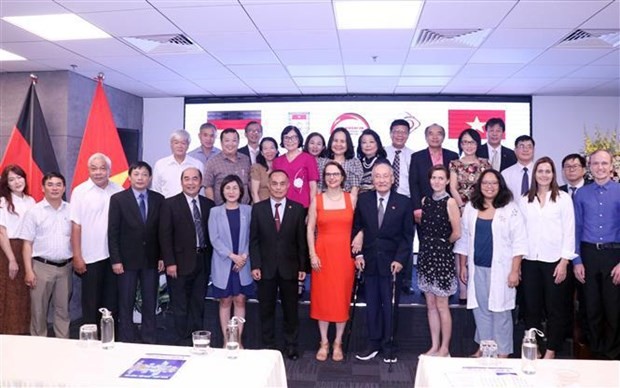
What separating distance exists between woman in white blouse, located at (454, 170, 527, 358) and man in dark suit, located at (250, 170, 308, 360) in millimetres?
1303

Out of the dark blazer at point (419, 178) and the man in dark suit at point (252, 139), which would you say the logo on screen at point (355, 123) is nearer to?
the man in dark suit at point (252, 139)

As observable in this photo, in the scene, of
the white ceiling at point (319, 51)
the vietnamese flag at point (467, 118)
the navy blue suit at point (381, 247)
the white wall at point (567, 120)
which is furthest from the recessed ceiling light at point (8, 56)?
the white wall at point (567, 120)

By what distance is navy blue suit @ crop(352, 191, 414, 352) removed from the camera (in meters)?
4.10

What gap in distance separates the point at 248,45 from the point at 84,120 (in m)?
2.69

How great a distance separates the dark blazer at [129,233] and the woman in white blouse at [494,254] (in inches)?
96.8

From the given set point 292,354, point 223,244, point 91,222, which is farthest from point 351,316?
point 91,222

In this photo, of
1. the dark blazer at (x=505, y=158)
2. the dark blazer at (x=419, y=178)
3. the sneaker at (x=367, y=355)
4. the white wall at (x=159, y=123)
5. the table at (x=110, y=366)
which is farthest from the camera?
the white wall at (x=159, y=123)

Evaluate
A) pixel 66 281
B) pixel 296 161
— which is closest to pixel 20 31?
pixel 66 281

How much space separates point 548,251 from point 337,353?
180cm

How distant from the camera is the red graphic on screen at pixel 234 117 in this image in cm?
822

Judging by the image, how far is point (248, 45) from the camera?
5.27 meters

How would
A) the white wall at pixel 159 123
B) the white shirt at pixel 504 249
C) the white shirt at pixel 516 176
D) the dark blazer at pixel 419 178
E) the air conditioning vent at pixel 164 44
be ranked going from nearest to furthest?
the white shirt at pixel 504 249 → the dark blazer at pixel 419 178 → the white shirt at pixel 516 176 → the air conditioning vent at pixel 164 44 → the white wall at pixel 159 123

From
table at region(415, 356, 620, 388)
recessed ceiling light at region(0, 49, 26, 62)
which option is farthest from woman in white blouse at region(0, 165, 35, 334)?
table at region(415, 356, 620, 388)

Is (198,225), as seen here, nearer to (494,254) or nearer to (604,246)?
(494,254)
